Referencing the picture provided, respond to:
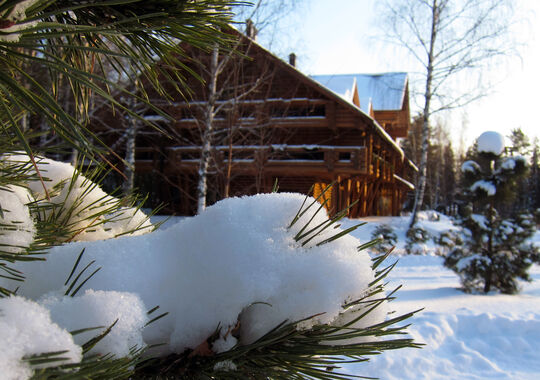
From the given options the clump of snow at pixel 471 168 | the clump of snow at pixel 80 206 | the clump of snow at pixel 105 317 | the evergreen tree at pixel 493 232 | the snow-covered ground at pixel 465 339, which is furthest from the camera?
the clump of snow at pixel 471 168

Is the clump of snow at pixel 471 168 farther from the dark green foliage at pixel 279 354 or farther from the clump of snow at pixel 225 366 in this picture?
the clump of snow at pixel 225 366

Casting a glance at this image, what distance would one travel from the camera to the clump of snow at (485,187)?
744 centimetres

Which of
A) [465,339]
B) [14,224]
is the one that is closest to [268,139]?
[465,339]

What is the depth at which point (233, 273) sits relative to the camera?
0.61 metres

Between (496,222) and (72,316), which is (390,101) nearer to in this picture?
(496,222)

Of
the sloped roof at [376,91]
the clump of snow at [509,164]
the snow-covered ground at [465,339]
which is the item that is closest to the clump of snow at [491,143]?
the clump of snow at [509,164]

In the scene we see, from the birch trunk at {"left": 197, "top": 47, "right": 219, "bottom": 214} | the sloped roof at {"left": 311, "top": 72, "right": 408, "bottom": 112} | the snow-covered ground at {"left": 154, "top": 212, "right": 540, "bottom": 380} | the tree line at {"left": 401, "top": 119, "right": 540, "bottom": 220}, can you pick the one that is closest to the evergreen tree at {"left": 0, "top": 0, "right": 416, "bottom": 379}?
the snow-covered ground at {"left": 154, "top": 212, "right": 540, "bottom": 380}

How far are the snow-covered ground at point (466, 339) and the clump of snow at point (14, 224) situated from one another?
3.48 m

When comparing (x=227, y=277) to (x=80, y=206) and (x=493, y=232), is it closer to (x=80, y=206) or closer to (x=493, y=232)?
(x=80, y=206)

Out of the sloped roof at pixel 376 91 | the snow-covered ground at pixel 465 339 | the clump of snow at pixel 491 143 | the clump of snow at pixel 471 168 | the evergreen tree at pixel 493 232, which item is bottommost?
the snow-covered ground at pixel 465 339

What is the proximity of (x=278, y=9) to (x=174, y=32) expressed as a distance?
10.2 m

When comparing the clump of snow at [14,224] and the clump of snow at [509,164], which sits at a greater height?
the clump of snow at [509,164]

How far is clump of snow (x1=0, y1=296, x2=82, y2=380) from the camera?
41cm

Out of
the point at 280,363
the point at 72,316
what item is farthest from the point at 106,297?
the point at 280,363
